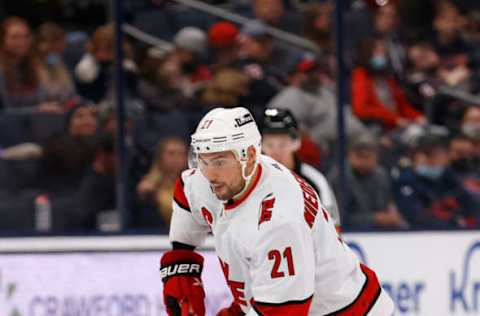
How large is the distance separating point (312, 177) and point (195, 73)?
5.08ft

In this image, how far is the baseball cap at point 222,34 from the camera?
6172 millimetres

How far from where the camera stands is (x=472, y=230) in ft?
19.0

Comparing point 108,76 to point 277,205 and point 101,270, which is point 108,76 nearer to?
point 101,270

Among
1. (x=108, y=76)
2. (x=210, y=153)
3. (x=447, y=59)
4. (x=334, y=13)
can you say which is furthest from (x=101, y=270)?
(x=210, y=153)

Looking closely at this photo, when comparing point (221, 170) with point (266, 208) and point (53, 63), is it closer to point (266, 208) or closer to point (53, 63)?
point (266, 208)

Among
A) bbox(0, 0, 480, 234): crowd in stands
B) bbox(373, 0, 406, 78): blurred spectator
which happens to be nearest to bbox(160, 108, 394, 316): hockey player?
bbox(0, 0, 480, 234): crowd in stands

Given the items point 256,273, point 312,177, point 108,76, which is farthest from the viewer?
Answer: point 108,76

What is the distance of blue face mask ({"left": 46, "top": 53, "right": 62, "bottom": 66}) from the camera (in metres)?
6.26

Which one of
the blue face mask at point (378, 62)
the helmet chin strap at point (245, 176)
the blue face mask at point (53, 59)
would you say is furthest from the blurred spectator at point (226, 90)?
the helmet chin strap at point (245, 176)

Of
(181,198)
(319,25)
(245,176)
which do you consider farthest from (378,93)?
(245,176)

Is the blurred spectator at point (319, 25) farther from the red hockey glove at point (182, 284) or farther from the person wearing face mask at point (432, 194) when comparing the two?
the red hockey glove at point (182, 284)

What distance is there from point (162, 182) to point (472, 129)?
1.71m

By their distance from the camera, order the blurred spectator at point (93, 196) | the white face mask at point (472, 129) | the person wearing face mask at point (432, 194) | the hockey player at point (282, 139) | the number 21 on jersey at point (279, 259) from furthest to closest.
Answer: the white face mask at point (472, 129)
the person wearing face mask at point (432, 194)
the blurred spectator at point (93, 196)
the hockey player at point (282, 139)
the number 21 on jersey at point (279, 259)

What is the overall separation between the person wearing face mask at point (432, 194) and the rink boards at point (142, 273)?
0.50 ft
